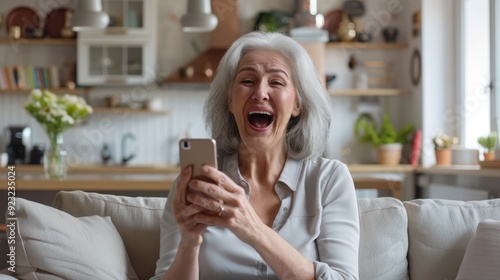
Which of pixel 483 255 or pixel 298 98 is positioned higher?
pixel 298 98

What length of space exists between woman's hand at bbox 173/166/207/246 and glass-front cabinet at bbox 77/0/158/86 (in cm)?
475

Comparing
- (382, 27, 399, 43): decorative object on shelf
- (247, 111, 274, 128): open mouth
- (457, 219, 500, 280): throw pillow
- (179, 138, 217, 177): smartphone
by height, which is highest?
(382, 27, 399, 43): decorative object on shelf

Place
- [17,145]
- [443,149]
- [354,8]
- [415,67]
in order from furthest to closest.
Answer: [354,8]
[17,145]
[415,67]
[443,149]

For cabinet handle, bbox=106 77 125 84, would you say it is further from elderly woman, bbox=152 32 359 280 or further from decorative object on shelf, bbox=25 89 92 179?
elderly woman, bbox=152 32 359 280

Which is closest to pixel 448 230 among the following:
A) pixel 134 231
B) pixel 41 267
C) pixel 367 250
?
pixel 367 250

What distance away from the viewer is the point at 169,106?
6.64 meters

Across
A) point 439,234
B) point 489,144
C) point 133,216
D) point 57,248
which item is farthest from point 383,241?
point 489,144

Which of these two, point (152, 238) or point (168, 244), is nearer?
point (168, 244)

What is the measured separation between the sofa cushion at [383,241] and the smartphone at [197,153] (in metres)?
0.86

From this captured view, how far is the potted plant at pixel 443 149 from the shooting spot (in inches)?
215

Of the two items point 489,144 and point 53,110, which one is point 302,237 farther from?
point 489,144

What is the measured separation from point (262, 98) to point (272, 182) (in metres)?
0.26

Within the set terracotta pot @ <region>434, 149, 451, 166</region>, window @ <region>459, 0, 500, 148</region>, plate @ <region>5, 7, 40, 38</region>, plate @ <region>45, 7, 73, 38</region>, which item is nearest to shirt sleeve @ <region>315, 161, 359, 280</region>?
window @ <region>459, 0, 500, 148</region>

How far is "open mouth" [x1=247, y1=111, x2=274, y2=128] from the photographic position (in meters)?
2.04
